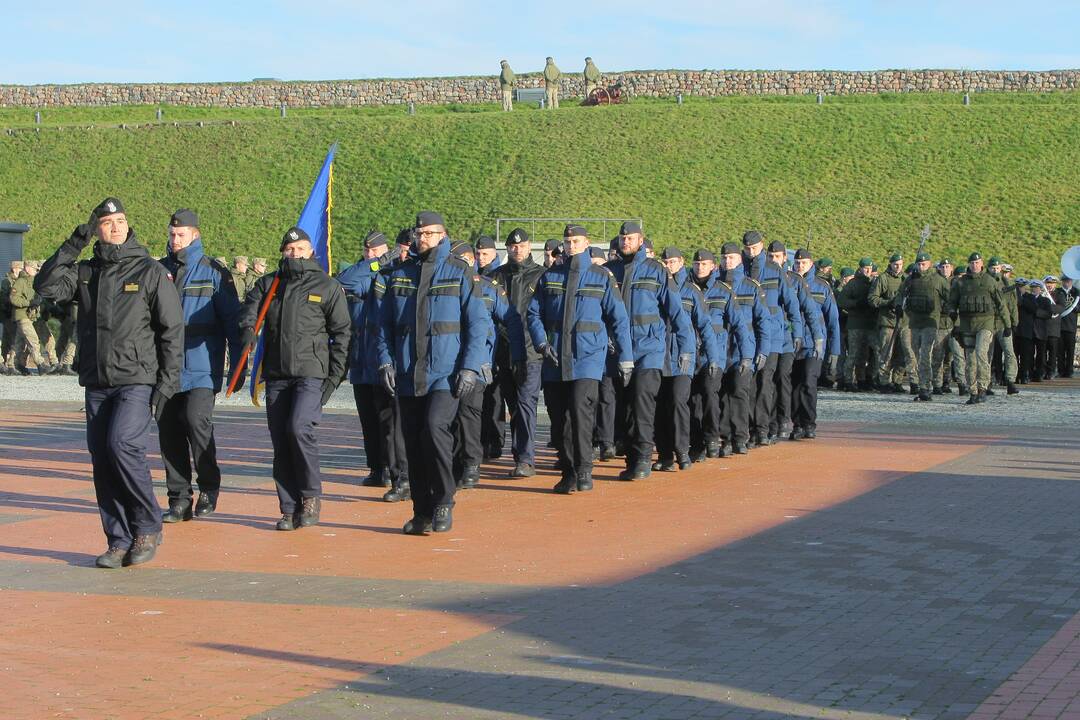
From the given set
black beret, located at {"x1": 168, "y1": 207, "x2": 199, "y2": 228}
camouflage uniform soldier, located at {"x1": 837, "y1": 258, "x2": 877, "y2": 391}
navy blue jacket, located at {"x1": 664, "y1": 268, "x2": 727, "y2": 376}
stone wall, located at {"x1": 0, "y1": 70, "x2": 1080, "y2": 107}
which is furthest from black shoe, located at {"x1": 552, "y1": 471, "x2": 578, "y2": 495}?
stone wall, located at {"x1": 0, "y1": 70, "x2": 1080, "y2": 107}

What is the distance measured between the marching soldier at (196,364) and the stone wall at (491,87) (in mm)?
56956

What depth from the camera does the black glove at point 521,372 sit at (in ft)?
44.7

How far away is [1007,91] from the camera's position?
65125mm

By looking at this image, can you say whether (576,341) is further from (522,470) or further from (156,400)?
(156,400)

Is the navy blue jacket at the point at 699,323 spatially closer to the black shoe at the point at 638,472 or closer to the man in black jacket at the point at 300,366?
the black shoe at the point at 638,472

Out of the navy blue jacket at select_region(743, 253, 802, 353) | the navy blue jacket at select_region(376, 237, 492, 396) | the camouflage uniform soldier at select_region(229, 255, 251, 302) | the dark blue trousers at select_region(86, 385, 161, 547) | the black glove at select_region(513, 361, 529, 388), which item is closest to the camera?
the dark blue trousers at select_region(86, 385, 161, 547)

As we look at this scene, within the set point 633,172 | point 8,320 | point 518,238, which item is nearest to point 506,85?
point 633,172

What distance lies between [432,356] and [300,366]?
0.89 metres

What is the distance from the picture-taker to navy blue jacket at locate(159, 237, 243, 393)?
1121 centimetres

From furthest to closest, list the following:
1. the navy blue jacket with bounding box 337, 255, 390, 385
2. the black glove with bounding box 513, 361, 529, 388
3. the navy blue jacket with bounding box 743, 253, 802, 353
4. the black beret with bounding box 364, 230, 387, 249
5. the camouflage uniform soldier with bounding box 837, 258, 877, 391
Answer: the camouflage uniform soldier with bounding box 837, 258, 877, 391, the navy blue jacket with bounding box 743, 253, 802, 353, the black glove with bounding box 513, 361, 529, 388, the black beret with bounding box 364, 230, 387, 249, the navy blue jacket with bounding box 337, 255, 390, 385

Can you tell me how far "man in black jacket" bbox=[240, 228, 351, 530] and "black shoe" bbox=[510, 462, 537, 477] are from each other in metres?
3.09

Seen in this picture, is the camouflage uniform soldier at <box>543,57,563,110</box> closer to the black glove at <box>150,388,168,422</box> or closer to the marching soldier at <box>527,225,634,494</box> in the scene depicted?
the marching soldier at <box>527,225,634,494</box>

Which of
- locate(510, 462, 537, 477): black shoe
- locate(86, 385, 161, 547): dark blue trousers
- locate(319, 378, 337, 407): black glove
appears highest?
locate(319, 378, 337, 407): black glove

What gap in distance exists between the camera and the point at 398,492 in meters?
12.2
